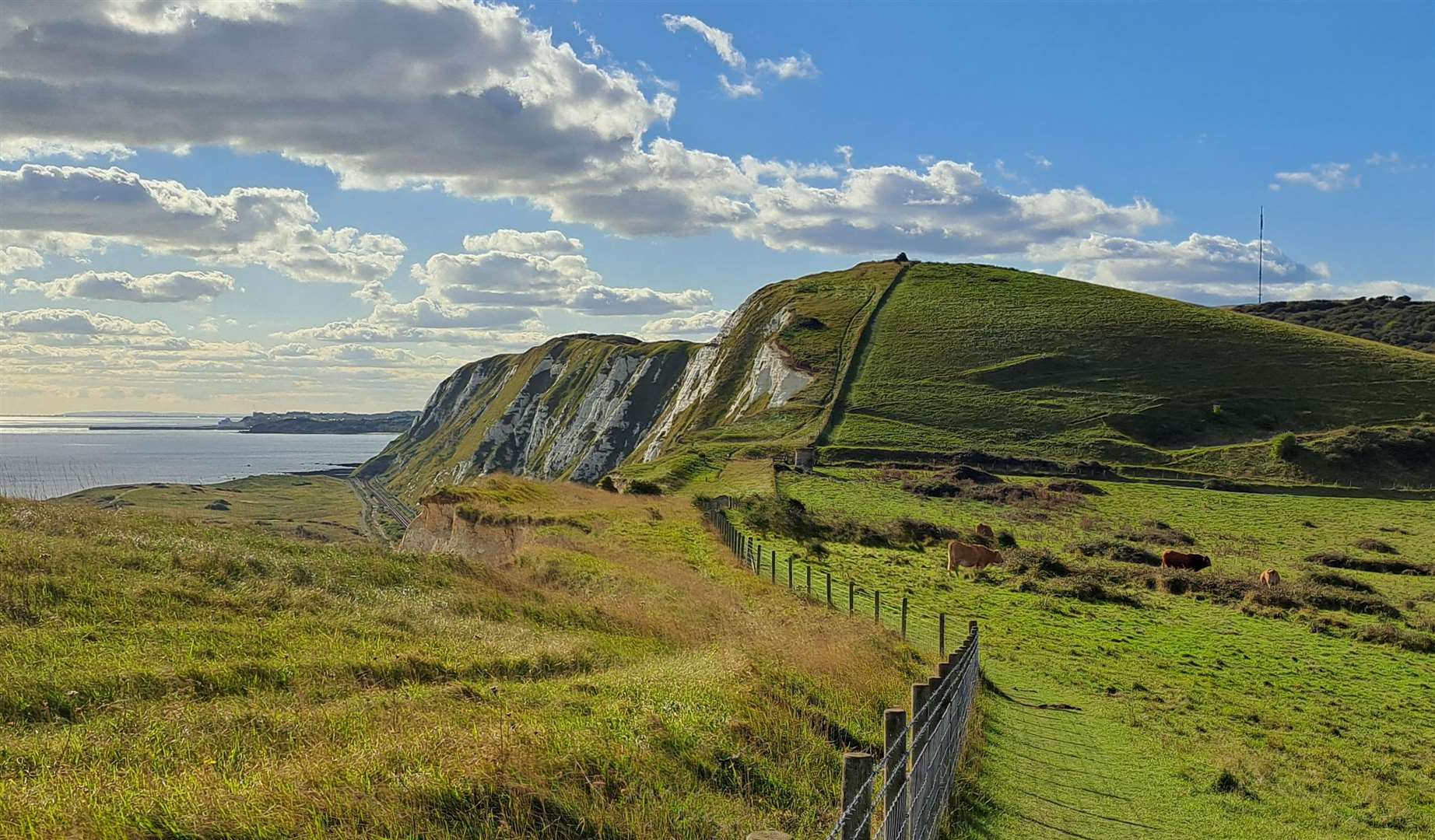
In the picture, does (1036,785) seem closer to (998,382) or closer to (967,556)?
(967,556)

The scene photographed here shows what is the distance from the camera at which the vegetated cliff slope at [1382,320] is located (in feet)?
506

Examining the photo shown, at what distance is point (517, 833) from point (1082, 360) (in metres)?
103

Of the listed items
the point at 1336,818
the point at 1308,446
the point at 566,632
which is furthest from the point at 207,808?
the point at 1308,446

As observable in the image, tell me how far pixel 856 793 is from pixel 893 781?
99 cm

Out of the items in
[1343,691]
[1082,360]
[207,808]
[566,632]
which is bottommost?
[1343,691]

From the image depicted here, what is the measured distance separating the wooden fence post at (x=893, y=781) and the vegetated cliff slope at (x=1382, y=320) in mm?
163658

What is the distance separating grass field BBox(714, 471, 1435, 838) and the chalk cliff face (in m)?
48.4

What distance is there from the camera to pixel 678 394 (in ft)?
459

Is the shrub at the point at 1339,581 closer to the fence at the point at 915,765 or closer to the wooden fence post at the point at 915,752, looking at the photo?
the fence at the point at 915,765

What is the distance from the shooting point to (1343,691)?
20844mm

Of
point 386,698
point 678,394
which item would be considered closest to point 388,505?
point 678,394

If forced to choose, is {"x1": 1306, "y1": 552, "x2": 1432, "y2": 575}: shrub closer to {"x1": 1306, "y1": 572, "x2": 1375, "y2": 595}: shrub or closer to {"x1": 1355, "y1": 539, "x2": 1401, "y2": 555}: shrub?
{"x1": 1355, "y1": 539, "x2": 1401, "y2": 555}: shrub

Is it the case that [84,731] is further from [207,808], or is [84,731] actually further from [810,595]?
[810,595]

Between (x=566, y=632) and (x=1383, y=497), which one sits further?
(x=1383, y=497)
